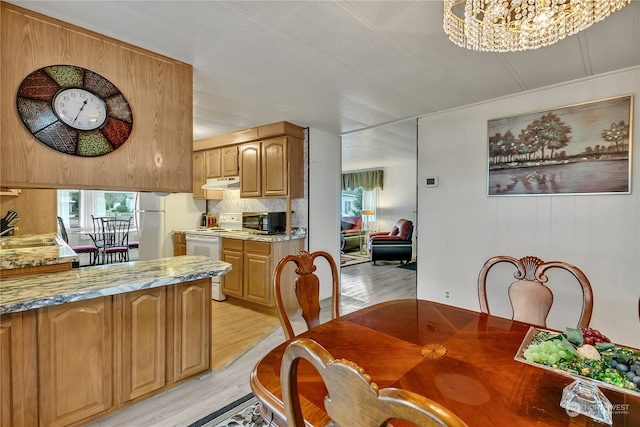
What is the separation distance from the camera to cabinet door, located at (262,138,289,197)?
3.85m

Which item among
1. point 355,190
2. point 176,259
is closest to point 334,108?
point 176,259

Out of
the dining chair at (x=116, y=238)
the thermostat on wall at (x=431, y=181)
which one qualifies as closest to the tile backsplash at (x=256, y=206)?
the thermostat on wall at (x=431, y=181)

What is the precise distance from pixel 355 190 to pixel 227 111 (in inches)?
270

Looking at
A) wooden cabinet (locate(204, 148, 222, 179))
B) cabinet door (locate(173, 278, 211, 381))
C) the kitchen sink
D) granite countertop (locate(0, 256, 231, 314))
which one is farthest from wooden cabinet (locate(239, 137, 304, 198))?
the kitchen sink

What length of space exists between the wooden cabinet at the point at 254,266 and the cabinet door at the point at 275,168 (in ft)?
2.29

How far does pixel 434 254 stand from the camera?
337cm

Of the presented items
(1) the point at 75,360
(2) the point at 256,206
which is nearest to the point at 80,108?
(1) the point at 75,360

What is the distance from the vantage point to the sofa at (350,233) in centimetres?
800

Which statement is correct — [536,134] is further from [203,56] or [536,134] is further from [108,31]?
[108,31]

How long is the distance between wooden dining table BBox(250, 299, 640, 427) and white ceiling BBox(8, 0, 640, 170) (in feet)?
5.30

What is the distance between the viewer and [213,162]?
475 centimetres

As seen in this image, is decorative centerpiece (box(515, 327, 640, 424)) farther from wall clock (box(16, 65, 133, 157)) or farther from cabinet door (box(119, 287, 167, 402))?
wall clock (box(16, 65, 133, 157))

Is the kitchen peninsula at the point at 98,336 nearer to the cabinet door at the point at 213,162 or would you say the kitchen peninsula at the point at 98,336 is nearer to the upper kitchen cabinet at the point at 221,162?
the upper kitchen cabinet at the point at 221,162

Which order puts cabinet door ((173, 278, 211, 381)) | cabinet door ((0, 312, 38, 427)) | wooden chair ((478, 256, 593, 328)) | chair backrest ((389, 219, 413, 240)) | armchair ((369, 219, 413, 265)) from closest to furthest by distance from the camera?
cabinet door ((0, 312, 38, 427)), wooden chair ((478, 256, 593, 328)), cabinet door ((173, 278, 211, 381)), armchair ((369, 219, 413, 265)), chair backrest ((389, 219, 413, 240))
